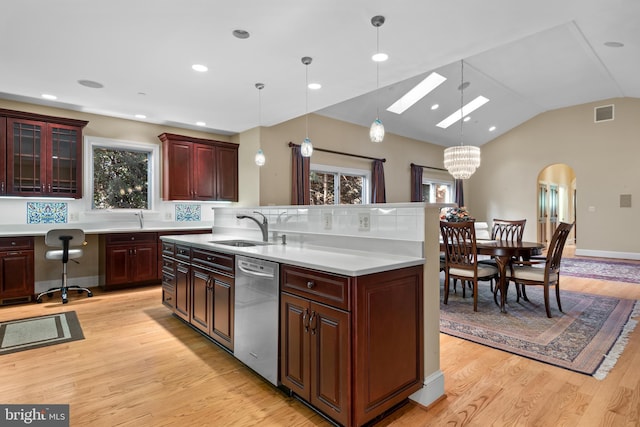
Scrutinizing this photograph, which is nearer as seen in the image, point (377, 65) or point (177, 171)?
point (377, 65)

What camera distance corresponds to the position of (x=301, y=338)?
1934mm

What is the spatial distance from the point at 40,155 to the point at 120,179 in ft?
3.61

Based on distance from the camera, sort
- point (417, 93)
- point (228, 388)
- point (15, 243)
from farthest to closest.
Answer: point (417, 93), point (15, 243), point (228, 388)

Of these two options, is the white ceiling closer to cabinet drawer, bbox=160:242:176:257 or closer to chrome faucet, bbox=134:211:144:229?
chrome faucet, bbox=134:211:144:229

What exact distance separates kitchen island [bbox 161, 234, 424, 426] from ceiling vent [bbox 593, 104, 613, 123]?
918cm

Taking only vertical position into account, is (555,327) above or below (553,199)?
below

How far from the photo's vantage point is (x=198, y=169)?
5816mm

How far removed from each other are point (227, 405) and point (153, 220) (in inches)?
173

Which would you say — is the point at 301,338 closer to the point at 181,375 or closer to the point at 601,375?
the point at 181,375

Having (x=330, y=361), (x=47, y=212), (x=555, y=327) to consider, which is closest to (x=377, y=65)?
(x=330, y=361)

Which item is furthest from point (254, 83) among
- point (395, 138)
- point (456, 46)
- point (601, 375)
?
point (395, 138)

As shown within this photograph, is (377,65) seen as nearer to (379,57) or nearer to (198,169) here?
(379,57)

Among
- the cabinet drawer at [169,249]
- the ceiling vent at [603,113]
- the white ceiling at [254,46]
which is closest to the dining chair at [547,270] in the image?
the white ceiling at [254,46]

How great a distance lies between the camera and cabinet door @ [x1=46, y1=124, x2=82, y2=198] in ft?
15.0
